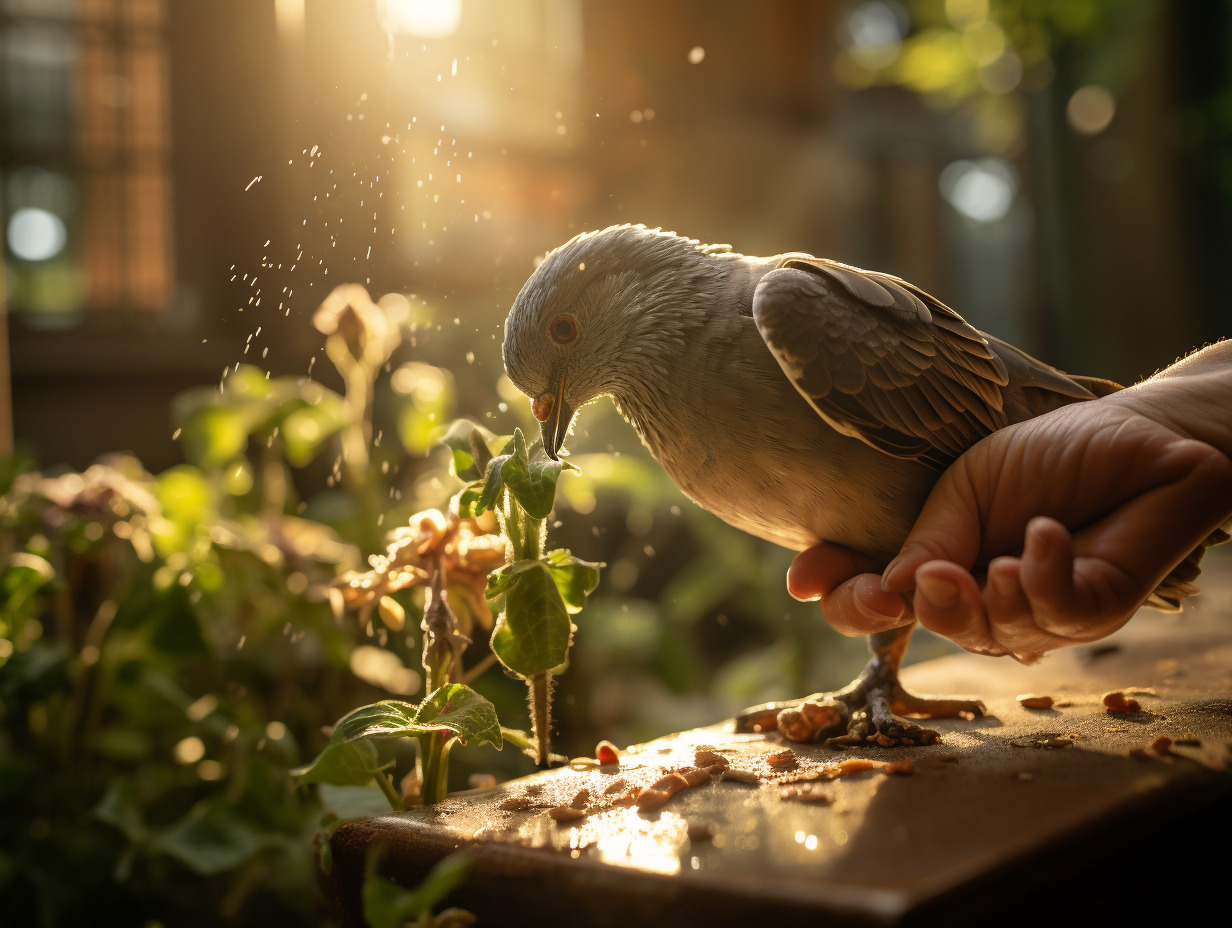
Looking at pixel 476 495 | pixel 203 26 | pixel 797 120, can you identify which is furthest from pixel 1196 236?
pixel 476 495

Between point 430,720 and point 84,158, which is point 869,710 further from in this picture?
point 84,158

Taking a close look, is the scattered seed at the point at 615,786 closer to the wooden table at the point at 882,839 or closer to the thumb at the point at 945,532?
the wooden table at the point at 882,839

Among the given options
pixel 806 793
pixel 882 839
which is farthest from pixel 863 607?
pixel 882 839

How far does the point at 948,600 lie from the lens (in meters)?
1.03

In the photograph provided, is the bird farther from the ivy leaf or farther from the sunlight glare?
the sunlight glare

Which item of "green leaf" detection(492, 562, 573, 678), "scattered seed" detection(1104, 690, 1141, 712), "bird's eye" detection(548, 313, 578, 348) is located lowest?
"scattered seed" detection(1104, 690, 1141, 712)

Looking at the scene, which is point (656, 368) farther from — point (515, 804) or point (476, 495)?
point (515, 804)

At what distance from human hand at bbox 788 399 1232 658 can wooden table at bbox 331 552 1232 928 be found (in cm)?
19

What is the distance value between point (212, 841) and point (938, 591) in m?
1.17

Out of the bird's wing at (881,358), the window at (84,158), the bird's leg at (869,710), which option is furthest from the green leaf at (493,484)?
the window at (84,158)

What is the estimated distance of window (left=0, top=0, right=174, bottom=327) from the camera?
3754 millimetres

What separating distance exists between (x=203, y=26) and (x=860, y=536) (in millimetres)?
2937

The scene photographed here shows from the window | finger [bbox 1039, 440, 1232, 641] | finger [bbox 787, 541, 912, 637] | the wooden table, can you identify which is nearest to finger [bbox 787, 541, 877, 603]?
finger [bbox 787, 541, 912, 637]

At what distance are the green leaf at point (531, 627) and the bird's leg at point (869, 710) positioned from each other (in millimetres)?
528
